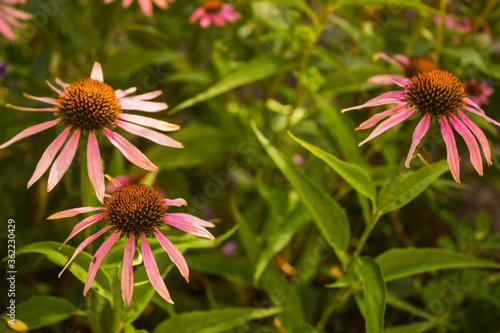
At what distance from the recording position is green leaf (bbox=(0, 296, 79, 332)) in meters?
0.71

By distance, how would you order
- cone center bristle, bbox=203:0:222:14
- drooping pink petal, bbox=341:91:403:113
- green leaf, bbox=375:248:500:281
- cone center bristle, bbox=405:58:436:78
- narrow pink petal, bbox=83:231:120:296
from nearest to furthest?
narrow pink petal, bbox=83:231:120:296 < drooping pink petal, bbox=341:91:403:113 < green leaf, bbox=375:248:500:281 < cone center bristle, bbox=405:58:436:78 < cone center bristle, bbox=203:0:222:14

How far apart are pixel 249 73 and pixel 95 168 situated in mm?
471

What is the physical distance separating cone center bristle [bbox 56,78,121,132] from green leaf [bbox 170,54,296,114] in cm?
24

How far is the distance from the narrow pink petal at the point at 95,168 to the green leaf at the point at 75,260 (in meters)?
0.10

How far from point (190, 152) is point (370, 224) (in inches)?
23.5

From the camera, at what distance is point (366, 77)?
3.51ft

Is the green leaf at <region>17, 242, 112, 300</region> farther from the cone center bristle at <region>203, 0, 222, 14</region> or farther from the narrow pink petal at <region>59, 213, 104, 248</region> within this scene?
the cone center bristle at <region>203, 0, 222, 14</region>

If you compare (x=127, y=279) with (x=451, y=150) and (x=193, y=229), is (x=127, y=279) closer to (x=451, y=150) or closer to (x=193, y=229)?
(x=193, y=229)

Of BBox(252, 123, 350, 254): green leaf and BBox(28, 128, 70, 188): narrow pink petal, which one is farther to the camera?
BBox(252, 123, 350, 254): green leaf

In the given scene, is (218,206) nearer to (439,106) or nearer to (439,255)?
(439,255)

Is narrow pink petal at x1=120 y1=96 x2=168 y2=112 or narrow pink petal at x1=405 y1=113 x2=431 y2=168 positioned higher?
narrow pink petal at x1=120 y1=96 x2=168 y2=112

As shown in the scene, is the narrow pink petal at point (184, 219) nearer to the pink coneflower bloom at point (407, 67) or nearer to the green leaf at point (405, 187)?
the green leaf at point (405, 187)

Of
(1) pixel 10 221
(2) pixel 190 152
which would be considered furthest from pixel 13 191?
(2) pixel 190 152

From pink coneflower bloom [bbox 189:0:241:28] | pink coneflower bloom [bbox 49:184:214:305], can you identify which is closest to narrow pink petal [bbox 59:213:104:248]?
pink coneflower bloom [bbox 49:184:214:305]
